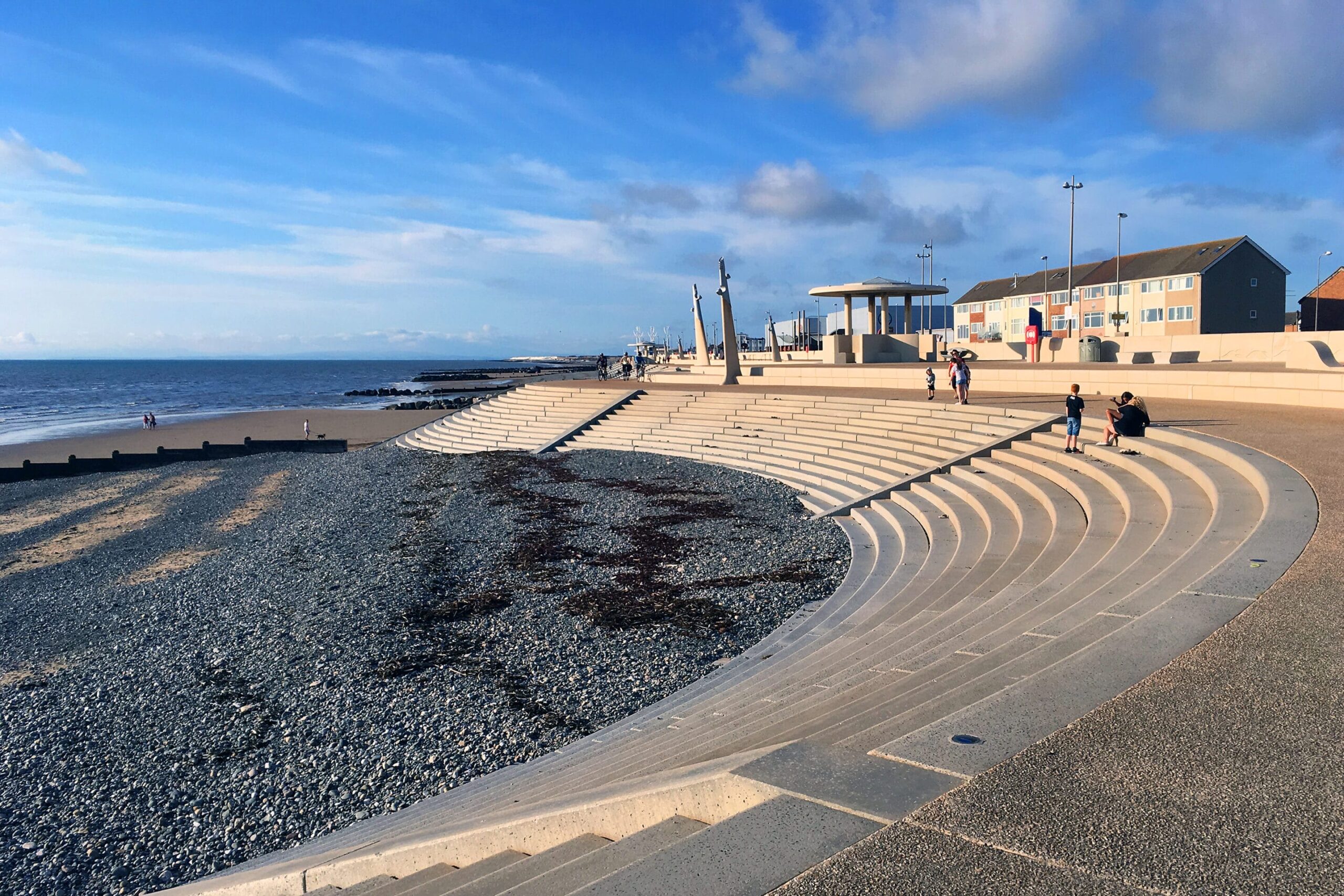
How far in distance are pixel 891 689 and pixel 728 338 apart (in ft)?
110

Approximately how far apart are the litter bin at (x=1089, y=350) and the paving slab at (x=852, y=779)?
34.3 meters

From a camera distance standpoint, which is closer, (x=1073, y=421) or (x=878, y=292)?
(x=1073, y=421)

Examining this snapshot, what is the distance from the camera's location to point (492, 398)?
4003cm

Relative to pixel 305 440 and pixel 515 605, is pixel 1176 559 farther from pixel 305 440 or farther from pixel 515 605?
pixel 305 440

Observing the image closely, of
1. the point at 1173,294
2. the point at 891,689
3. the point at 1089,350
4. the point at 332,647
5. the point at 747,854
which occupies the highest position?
the point at 1173,294

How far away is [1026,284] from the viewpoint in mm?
73312

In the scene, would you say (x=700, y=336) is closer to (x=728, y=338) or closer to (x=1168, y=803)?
(x=728, y=338)

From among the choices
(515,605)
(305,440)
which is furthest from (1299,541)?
(305,440)

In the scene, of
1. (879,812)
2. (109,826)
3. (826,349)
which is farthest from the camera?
(826,349)

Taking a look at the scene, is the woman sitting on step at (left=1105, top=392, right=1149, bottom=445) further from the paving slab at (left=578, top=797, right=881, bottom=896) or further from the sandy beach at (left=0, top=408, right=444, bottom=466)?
the sandy beach at (left=0, top=408, right=444, bottom=466)

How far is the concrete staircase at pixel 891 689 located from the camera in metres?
3.73

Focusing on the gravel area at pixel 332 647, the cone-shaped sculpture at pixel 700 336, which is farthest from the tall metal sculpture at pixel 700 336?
the gravel area at pixel 332 647

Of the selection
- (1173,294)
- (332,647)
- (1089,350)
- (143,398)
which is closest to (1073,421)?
(332,647)

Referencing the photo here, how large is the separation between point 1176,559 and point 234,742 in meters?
9.30
